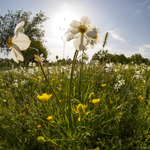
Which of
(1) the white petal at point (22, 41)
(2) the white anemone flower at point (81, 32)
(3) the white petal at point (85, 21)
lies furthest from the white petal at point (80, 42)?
(1) the white petal at point (22, 41)

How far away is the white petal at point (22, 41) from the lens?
661mm

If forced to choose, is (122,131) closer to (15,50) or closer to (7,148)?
(7,148)

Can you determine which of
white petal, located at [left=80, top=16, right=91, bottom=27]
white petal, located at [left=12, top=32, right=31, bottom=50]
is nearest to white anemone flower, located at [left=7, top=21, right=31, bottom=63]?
white petal, located at [left=12, top=32, right=31, bottom=50]

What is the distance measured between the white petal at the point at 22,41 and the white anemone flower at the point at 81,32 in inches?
11.4

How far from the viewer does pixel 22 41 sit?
682mm

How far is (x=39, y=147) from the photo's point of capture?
3.62ft

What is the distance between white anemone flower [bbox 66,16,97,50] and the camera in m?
0.77

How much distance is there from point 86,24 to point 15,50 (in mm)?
544

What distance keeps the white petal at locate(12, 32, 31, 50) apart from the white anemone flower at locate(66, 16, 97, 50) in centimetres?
29

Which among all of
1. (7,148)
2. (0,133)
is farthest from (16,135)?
(0,133)

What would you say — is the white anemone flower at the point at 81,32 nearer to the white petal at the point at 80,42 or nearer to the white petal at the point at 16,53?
the white petal at the point at 80,42

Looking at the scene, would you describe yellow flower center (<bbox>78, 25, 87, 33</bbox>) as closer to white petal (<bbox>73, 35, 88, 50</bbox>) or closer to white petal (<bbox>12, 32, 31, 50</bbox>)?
white petal (<bbox>73, 35, 88, 50</bbox>)

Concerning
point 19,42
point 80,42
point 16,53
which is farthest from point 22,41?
point 80,42

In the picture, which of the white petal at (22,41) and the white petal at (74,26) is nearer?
the white petal at (22,41)
